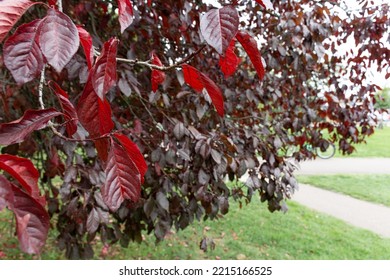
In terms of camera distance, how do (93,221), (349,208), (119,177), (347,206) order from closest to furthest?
(119,177) < (93,221) < (349,208) < (347,206)

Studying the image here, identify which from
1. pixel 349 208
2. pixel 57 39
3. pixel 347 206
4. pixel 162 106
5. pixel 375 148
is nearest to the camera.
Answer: pixel 57 39

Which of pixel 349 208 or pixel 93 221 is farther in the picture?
pixel 349 208

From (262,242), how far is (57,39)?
4.26 meters

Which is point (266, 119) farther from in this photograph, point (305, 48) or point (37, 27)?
point (37, 27)

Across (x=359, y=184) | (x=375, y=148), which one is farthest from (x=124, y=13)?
(x=375, y=148)

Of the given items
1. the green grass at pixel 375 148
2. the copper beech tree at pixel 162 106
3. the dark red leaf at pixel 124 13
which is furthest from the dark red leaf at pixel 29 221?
the green grass at pixel 375 148

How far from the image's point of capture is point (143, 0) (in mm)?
2523

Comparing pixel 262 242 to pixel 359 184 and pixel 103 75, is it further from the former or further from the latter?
pixel 103 75

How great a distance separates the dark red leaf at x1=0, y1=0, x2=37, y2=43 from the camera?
645mm

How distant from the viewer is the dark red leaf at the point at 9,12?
2.11ft

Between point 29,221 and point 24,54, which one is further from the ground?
point 24,54

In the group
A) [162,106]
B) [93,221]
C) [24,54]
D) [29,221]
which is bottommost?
[93,221]

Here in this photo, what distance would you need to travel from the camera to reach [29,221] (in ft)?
2.10

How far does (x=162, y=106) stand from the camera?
271 cm
